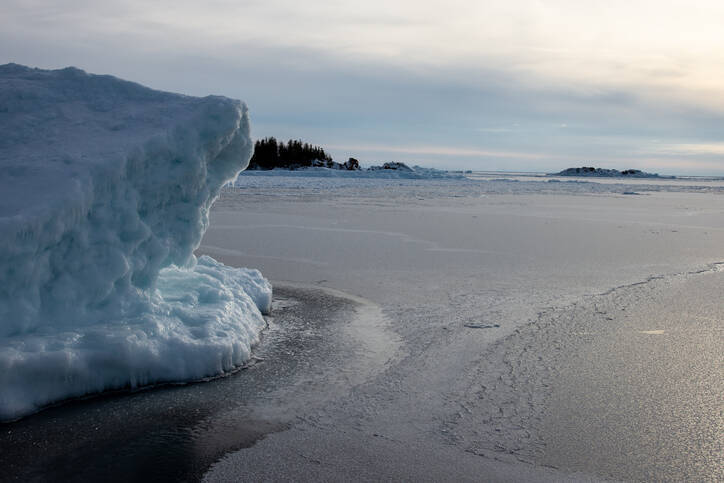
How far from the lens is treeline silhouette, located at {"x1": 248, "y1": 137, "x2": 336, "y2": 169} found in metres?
46.6

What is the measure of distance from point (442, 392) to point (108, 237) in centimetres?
238

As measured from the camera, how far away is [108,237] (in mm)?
4191

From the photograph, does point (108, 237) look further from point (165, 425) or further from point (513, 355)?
point (513, 355)

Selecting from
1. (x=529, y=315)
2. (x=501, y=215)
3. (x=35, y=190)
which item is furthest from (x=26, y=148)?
(x=501, y=215)

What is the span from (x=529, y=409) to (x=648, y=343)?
167 cm

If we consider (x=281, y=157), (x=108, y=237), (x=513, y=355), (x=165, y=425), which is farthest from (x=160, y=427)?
(x=281, y=157)

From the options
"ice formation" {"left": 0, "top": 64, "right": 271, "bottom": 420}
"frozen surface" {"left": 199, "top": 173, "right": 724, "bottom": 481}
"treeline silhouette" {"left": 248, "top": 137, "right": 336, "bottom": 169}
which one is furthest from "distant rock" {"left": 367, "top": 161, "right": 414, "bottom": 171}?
"ice formation" {"left": 0, "top": 64, "right": 271, "bottom": 420}

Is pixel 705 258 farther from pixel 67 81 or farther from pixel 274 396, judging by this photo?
pixel 67 81

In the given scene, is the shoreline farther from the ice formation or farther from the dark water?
the ice formation

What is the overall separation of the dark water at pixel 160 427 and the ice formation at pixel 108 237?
20 cm

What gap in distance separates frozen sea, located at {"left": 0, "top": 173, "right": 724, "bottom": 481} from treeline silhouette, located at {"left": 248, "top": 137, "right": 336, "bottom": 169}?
39392mm

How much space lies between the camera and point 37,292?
380cm

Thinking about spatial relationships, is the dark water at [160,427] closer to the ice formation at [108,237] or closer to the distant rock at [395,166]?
the ice formation at [108,237]

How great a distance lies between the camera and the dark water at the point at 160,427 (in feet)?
9.04
